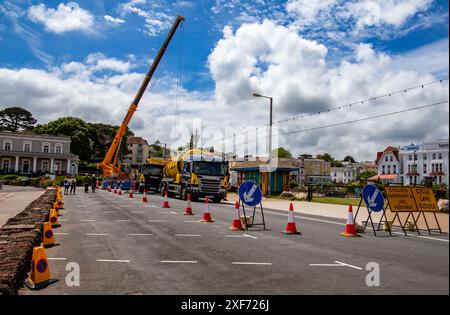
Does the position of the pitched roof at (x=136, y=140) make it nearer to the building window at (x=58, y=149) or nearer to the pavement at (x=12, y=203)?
the building window at (x=58, y=149)

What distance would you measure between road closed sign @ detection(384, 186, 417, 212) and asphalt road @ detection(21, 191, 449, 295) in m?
0.90

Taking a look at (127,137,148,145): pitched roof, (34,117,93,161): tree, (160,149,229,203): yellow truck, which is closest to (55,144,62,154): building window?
(34,117,93,161): tree

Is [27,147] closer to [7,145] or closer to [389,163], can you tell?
[7,145]

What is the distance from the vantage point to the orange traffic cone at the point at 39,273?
5.75m

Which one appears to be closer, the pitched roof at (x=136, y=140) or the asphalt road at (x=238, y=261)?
the asphalt road at (x=238, y=261)

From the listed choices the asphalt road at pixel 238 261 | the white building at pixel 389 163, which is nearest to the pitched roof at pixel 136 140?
the white building at pixel 389 163

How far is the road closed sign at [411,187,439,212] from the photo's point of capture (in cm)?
1233

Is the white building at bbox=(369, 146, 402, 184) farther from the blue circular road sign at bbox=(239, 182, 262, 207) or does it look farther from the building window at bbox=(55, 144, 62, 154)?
the blue circular road sign at bbox=(239, 182, 262, 207)

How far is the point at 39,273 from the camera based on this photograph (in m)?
5.81

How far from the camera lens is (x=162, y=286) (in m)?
5.64

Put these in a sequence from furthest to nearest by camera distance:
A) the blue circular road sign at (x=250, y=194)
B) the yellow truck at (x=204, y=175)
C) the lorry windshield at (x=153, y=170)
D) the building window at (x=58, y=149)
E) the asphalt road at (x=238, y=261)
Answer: the building window at (x=58, y=149) → the lorry windshield at (x=153, y=170) → the yellow truck at (x=204, y=175) → the blue circular road sign at (x=250, y=194) → the asphalt road at (x=238, y=261)

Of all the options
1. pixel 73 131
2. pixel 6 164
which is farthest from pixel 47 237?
pixel 73 131

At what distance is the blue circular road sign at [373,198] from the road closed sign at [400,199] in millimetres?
311

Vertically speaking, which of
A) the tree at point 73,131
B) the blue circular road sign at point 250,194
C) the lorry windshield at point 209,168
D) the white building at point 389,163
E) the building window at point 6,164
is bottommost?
the blue circular road sign at point 250,194
